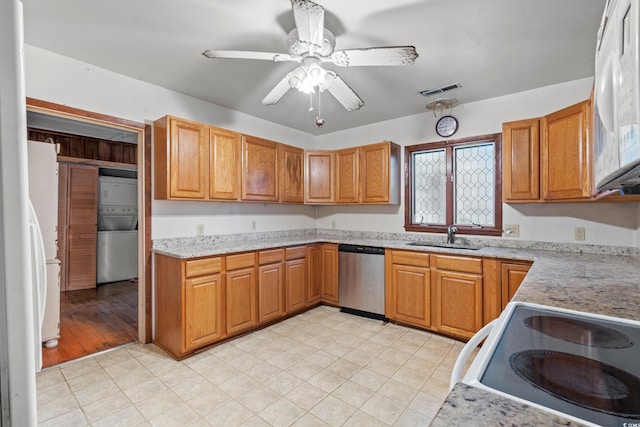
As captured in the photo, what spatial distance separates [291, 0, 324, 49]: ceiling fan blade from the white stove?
156cm

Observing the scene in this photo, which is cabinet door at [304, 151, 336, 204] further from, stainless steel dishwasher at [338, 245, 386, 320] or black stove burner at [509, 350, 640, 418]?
black stove burner at [509, 350, 640, 418]

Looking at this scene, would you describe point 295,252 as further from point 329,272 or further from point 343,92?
point 343,92

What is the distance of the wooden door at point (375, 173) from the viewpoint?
11.7ft

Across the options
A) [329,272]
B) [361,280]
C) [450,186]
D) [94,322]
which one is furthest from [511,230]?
[94,322]

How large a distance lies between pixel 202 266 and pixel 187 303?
321 millimetres

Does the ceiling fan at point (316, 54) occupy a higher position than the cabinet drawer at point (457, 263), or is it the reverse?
the ceiling fan at point (316, 54)

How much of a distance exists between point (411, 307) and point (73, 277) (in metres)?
5.02

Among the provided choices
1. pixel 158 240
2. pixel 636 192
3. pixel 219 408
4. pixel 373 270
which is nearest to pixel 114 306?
pixel 158 240

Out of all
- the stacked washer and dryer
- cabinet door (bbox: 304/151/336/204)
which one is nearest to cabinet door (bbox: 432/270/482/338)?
cabinet door (bbox: 304/151/336/204)

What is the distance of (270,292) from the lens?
316 centimetres

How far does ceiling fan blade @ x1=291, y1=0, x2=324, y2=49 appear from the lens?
1424 mm

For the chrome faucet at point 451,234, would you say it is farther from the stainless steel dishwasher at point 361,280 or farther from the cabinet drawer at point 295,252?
the cabinet drawer at point 295,252

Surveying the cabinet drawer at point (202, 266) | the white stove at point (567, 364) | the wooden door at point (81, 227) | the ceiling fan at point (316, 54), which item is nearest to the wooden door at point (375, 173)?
the ceiling fan at point (316, 54)

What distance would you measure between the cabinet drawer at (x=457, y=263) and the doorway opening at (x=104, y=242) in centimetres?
280
